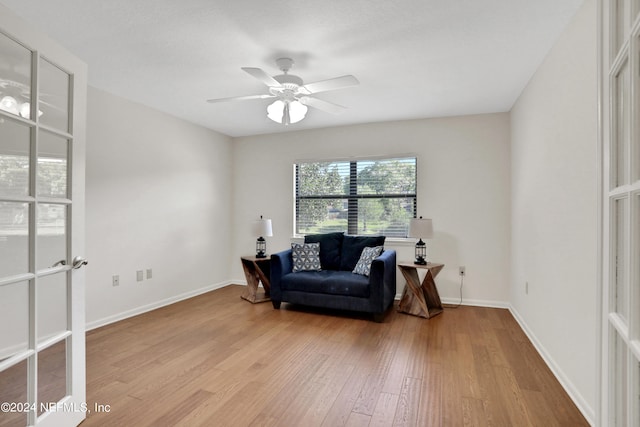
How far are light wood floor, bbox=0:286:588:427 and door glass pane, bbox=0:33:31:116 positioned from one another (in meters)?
1.67

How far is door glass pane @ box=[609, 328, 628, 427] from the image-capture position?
0.89 metres

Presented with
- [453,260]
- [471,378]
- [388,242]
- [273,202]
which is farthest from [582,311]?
[273,202]

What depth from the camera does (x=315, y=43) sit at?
2430 millimetres

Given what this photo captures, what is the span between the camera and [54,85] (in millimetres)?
1647

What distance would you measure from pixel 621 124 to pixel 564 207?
1.57 metres

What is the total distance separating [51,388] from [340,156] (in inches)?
155

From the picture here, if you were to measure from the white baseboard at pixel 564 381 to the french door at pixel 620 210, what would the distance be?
113 cm

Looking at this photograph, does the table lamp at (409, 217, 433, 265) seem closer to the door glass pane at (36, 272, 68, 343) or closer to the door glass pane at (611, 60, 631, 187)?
the door glass pane at (611, 60, 631, 187)

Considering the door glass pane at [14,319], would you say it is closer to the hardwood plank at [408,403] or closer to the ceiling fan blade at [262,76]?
the ceiling fan blade at [262,76]

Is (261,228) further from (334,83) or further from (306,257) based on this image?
(334,83)

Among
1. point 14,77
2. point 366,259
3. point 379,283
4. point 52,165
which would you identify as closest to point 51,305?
point 52,165

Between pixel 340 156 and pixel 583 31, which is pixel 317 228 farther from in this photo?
pixel 583 31

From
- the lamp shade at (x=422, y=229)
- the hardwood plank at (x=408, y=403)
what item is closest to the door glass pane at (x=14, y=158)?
the hardwood plank at (x=408, y=403)

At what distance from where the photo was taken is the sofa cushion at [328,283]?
3.57 m
